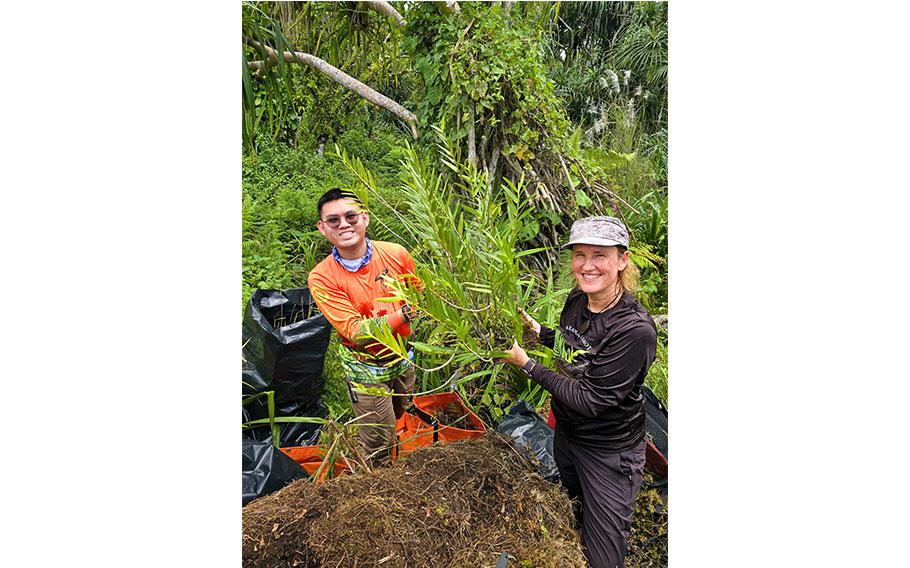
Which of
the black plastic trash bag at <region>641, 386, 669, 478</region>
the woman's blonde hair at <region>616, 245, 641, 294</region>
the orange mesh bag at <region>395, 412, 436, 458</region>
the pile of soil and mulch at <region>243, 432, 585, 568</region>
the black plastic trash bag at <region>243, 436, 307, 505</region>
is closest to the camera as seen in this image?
the pile of soil and mulch at <region>243, 432, 585, 568</region>

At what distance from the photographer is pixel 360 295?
1.83 meters

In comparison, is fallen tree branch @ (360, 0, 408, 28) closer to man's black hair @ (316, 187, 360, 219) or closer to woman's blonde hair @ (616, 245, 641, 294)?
man's black hair @ (316, 187, 360, 219)

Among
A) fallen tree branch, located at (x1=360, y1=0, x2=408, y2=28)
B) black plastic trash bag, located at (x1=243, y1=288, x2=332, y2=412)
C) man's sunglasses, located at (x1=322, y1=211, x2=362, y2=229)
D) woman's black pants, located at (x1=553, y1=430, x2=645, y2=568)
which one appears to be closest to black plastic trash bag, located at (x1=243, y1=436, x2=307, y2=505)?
black plastic trash bag, located at (x1=243, y1=288, x2=332, y2=412)

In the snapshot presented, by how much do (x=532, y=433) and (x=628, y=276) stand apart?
63 cm

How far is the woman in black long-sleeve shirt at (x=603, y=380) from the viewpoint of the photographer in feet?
4.81

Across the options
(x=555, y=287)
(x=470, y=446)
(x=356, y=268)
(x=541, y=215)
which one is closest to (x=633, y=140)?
(x=541, y=215)

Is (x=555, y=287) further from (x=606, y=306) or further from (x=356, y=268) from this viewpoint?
(x=356, y=268)

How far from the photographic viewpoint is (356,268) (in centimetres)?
182

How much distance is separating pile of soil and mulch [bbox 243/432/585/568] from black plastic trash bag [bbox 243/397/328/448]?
40 centimetres

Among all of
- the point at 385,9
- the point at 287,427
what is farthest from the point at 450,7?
the point at 287,427

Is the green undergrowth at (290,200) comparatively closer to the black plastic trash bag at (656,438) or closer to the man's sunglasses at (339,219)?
the man's sunglasses at (339,219)

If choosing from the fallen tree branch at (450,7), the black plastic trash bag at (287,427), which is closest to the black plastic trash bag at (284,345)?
the black plastic trash bag at (287,427)

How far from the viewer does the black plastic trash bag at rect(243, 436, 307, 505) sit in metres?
1.72

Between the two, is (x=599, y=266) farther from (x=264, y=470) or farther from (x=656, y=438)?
(x=264, y=470)
